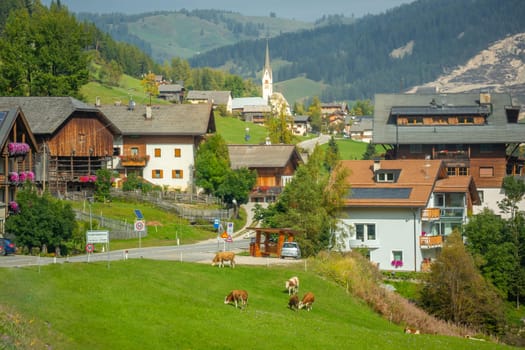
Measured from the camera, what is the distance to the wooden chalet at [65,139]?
81688 mm

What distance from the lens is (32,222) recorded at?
53.7 m

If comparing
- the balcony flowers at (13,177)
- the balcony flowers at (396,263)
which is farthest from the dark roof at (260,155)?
the balcony flowers at (13,177)

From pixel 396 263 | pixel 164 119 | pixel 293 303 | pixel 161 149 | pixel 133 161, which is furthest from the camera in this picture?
pixel 164 119

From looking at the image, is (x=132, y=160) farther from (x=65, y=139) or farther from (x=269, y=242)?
(x=269, y=242)

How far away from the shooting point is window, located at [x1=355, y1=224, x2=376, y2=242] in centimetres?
7200

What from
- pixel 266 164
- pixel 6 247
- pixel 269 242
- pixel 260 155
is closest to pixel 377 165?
pixel 269 242

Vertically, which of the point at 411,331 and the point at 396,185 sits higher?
the point at 396,185

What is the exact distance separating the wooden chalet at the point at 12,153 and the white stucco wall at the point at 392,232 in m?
22.0

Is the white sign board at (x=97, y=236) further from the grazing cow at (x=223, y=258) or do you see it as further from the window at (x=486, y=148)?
the window at (x=486, y=148)

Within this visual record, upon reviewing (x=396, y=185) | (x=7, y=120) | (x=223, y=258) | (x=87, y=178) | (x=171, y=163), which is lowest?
(x=223, y=258)

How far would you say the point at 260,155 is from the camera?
10394 centimetres

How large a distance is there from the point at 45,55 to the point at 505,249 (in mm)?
50511

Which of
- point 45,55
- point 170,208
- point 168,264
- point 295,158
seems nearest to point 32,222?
point 168,264

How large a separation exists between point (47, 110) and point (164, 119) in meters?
14.9
